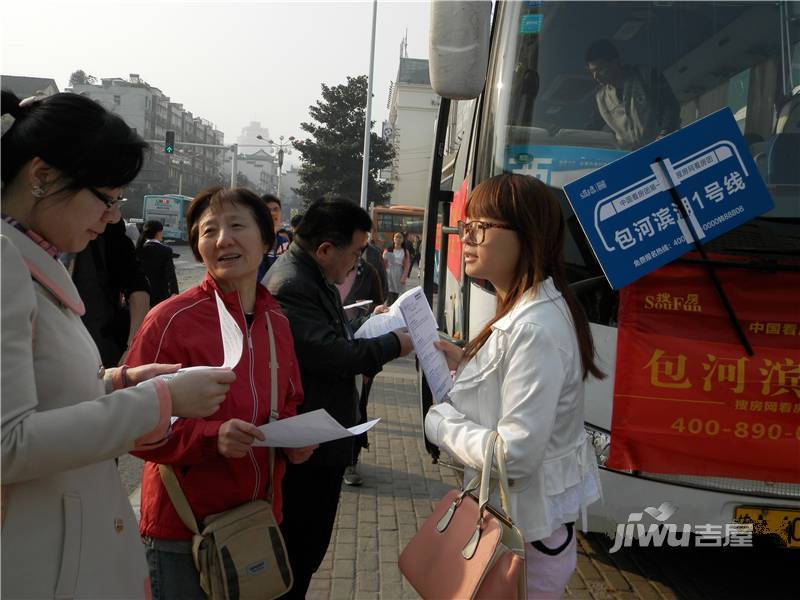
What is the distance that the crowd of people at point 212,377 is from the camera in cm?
149

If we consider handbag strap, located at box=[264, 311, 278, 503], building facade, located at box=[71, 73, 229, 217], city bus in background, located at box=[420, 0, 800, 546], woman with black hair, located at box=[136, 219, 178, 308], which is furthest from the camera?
building facade, located at box=[71, 73, 229, 217]

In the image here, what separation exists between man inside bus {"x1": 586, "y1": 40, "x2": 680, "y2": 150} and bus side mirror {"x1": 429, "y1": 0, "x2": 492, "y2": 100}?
2.47ft

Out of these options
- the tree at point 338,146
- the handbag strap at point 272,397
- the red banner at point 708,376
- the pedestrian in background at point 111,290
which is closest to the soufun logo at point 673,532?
the red banner at point 708,376

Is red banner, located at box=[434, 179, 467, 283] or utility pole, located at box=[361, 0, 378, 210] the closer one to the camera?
red banner, located at box=[434, 179, 467, 283]

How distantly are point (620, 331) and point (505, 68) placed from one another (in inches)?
65.1

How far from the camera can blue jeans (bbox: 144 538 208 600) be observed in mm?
2262

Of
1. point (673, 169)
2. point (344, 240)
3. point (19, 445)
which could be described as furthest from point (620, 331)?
point (19, 445)

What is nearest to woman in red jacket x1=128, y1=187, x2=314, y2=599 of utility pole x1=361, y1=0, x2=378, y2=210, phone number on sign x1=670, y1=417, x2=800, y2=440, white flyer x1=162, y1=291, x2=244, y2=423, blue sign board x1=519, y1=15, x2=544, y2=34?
white flyer x1=162, y1=291, x2=244, y2=423

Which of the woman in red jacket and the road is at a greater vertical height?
the woman in red jacket

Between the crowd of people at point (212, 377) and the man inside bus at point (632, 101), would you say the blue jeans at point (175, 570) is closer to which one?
the crowd of people at point (212, 377)

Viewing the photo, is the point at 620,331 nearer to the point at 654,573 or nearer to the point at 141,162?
the point at 654,573

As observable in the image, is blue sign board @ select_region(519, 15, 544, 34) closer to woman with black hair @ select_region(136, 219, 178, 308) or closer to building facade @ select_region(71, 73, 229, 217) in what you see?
woman with black hair @ select_region(136, 219, 178, 308)

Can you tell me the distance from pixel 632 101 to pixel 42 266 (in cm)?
309

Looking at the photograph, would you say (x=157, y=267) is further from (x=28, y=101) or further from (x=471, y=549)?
(x=471, y=549)
